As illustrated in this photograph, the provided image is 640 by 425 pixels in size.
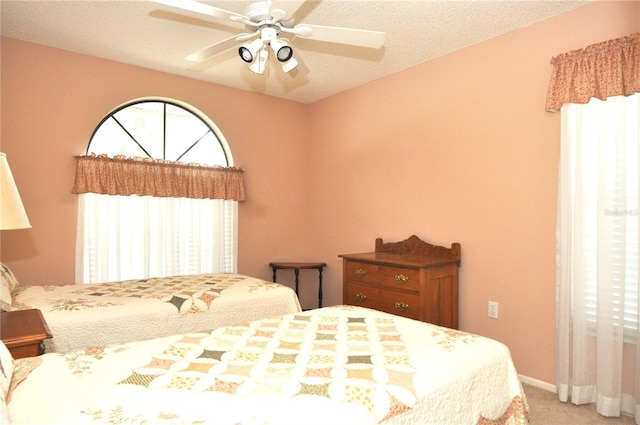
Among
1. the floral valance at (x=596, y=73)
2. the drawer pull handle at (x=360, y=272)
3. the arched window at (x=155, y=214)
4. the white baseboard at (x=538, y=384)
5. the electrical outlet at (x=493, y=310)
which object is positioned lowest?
the white baseboard at (x=538, y=384)

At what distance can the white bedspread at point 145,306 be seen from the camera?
7.08ft

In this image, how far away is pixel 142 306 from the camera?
2.40m

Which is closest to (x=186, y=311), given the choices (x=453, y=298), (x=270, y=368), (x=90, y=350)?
(x=90, y=350)

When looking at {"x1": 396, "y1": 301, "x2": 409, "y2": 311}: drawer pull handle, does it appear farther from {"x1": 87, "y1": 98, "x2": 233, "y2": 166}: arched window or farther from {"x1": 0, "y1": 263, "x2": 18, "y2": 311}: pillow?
{"x1": 0, "y1": 263, "x2": 18, "y2": 311}: pillow

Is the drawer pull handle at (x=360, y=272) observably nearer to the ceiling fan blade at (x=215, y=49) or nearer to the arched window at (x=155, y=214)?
the arched window at (x=155, y=214)

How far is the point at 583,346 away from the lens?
2.45 meters

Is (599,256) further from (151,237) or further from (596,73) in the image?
(151,237)

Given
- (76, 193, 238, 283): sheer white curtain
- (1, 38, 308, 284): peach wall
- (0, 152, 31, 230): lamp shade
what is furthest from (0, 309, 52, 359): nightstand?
(76, 193, 238, 283): sheer white curtain

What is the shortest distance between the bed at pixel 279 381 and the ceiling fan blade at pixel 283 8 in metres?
1.50

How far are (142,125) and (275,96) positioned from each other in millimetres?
1485

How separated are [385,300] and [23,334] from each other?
7.50 feet

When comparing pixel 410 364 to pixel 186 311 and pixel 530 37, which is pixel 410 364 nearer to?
pixel 186 311

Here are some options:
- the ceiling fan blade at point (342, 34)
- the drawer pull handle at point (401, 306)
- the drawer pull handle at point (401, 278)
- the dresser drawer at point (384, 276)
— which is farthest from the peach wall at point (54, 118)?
the drawer pull handle at point (401, 306)

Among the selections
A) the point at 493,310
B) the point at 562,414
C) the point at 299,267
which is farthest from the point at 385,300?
the point at 299,267
